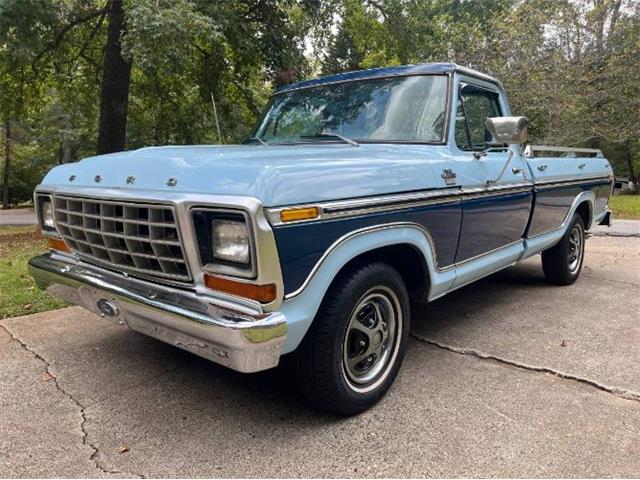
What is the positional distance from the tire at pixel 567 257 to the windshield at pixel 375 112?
102 inches

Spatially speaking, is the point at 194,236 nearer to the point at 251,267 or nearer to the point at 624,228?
the point at 251,267

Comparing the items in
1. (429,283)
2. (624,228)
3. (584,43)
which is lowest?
(624,228)

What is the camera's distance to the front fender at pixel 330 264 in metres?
2.35

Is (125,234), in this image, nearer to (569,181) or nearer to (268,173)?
(268,173)

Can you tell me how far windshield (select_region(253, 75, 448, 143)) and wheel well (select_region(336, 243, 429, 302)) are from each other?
840 mm

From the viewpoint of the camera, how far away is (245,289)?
2281 millimetres

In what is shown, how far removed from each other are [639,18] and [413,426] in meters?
18.7

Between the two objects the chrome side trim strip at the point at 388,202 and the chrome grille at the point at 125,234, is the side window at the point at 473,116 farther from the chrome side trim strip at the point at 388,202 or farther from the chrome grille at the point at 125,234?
the chrome grille at the point at 125,234

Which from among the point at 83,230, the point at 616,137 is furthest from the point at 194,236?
the point at 616,137

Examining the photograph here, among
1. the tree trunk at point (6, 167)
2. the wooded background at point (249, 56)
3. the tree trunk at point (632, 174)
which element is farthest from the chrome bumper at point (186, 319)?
the tree trunk at point (632, 174)

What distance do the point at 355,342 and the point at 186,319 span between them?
103cm

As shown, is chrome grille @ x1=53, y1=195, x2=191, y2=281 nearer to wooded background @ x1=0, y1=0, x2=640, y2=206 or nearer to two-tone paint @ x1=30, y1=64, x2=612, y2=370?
two-tone paint @ x1=30, y1=64, x2=612, y2=370

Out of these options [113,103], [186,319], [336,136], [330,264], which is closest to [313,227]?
[330,264]

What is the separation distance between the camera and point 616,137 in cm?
1709
